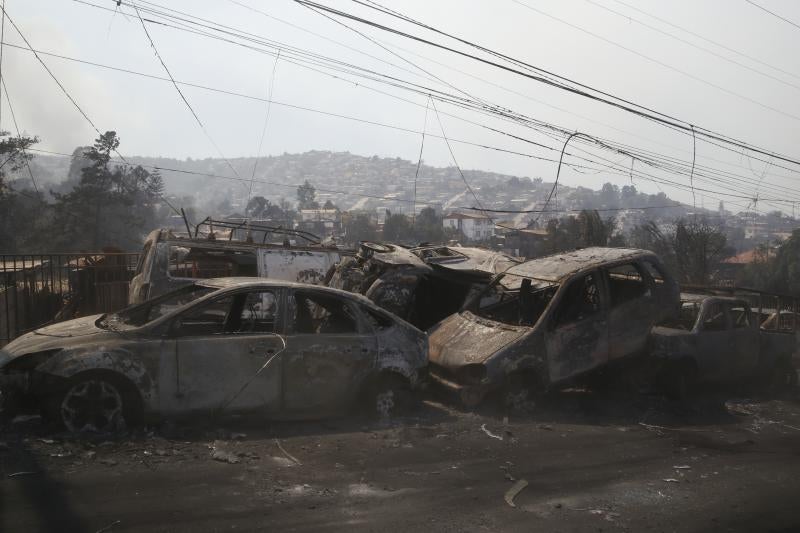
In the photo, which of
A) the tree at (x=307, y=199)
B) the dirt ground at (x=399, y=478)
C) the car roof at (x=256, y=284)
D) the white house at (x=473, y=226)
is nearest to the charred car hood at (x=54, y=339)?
the dirt ground at (x=399, y=478)

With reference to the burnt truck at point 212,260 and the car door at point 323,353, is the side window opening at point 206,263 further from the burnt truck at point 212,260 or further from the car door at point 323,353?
the car door at point 323,353

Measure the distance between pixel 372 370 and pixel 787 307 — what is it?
51.0ft

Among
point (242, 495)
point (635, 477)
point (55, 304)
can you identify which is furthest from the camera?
point (55, 304)

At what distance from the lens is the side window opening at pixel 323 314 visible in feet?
23.4

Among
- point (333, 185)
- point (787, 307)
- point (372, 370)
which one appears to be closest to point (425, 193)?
point (333, 185)

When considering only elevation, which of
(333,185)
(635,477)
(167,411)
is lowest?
(635,477)

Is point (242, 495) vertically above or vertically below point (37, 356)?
below

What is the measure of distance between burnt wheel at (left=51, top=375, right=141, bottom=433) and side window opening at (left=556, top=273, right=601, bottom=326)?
5.20 meters

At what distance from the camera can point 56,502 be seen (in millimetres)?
4527

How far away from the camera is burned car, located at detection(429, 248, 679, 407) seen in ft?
26.5

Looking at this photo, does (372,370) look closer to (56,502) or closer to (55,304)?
(56,502)

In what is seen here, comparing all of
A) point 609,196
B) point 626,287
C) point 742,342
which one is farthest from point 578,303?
point 609,196

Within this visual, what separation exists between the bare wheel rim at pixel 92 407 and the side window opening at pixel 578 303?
17.4 ft

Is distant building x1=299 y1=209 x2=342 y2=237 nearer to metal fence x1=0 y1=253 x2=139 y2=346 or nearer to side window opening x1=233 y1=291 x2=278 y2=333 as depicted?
metal fence x1=0 y1=253 x2=139 y2=346
